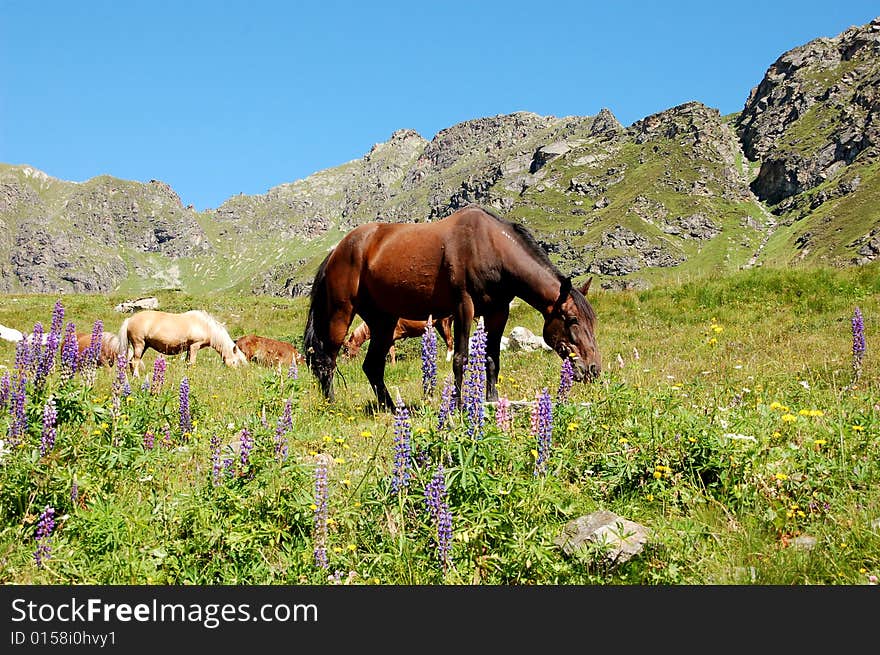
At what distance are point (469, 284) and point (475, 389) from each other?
16.6 feet

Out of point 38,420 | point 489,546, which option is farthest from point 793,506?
point 38,420

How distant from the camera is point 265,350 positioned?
756 inches

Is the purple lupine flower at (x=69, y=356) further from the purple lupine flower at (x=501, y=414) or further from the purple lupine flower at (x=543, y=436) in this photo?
the purple lupine flower at (x=543, y=436)

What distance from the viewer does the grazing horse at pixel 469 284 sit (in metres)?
9.19

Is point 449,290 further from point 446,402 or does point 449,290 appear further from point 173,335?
point 173,335

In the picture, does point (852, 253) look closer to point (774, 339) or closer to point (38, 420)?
point (774, 339)

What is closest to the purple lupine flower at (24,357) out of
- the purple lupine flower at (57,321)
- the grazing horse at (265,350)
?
the purple lupine flower at (57,321)

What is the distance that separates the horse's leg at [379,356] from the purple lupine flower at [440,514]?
5994 millimetres

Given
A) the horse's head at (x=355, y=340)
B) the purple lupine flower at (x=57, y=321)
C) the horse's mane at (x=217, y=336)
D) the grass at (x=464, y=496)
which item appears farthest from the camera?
the horse's head at (x=355, y=340)

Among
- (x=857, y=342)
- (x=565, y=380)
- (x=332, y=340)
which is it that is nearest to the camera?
(x=565, y=380)

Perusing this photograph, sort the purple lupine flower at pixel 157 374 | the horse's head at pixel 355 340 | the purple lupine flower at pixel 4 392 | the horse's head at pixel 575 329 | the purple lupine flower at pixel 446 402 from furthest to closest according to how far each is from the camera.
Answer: the horse's head at pixel 355 340, the horse's head at pixel 575 329, the purple lupine flower at pixel 157 374, the purple lupine flower at pixel 4 392, the purple lupine flower at pixel 446 402

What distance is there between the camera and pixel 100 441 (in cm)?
554

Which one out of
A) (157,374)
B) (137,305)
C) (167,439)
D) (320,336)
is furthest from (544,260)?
(137,305)

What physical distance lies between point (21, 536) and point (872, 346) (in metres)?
12.7
